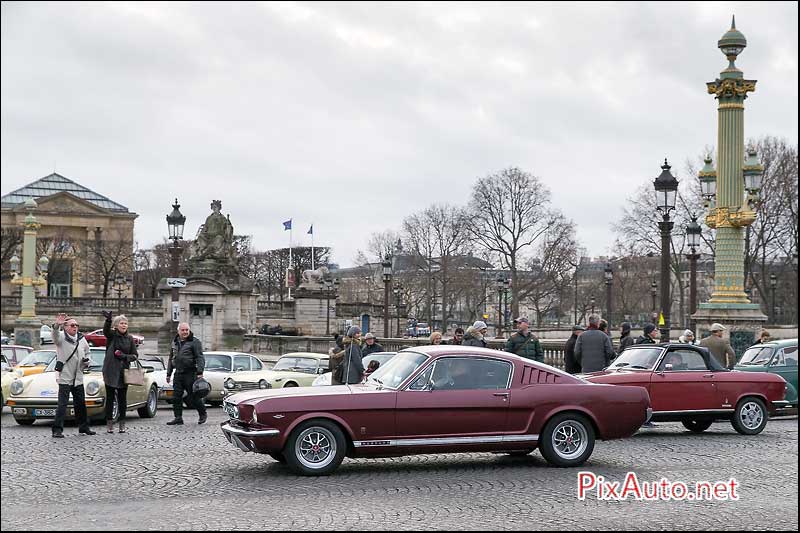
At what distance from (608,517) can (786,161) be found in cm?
6436

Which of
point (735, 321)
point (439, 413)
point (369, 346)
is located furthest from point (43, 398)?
point (735, 321)

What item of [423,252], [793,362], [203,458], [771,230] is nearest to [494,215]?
[423,252]

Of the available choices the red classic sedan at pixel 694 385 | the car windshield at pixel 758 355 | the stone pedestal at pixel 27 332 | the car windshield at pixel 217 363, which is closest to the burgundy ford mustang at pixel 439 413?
the red classic sedan at pixel 694 385

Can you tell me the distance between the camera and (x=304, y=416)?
1224 centimetres

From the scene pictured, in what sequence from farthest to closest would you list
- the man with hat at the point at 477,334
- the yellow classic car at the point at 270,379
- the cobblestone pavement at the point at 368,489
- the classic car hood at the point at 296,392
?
the yellow classic car at the point at 270,379, the man with hat at the point at 477,334, the classic car hood at the point at 296,392, the cobblestone pavement at the point at 368,489

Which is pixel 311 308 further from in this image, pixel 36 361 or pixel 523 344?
pixel 523 344

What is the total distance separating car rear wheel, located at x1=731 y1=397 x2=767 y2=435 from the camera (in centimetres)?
1761

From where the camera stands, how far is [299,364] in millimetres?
27703

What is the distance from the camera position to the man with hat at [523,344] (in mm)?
18516

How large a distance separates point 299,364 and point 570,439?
15272mm

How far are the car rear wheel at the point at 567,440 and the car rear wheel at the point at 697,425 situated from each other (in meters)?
5.70

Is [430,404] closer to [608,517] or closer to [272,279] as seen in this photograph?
[608,517]

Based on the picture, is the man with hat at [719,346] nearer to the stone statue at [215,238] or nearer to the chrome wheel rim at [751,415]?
the chrome wheel rim at [751,415]

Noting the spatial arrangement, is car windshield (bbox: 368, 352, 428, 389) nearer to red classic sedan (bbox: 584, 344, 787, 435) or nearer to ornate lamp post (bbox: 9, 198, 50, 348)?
red classic sedan (bbox: 584, 344, 787, 435)
